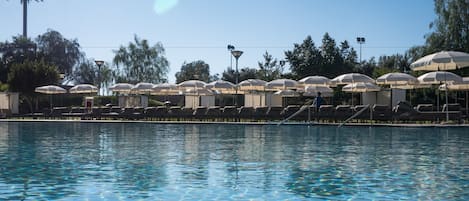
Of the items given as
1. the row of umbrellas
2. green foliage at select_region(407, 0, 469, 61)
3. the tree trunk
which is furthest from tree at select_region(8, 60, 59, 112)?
the tree trunk

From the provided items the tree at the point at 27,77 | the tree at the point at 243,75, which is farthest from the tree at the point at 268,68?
the tree at the point at 27,77

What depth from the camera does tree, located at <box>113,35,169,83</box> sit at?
55406 mm

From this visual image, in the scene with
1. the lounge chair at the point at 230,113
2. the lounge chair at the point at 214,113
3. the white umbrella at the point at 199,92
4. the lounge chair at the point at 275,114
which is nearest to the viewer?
the lounge chair at the point at 275,114

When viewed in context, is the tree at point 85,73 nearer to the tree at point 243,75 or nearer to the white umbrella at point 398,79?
the tree at point 243,75

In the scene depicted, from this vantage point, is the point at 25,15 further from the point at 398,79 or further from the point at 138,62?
the point at 398,79

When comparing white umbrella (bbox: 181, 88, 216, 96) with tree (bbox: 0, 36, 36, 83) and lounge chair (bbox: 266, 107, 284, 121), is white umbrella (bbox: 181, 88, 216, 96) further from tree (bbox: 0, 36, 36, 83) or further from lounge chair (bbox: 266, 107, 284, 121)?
tree (bbox: 0, 36, 36, 83)

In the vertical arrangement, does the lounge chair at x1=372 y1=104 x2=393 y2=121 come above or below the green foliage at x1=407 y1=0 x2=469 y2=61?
below

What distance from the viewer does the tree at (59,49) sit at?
65.2 m

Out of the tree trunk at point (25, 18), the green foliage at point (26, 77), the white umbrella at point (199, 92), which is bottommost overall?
the white umbrella at point (199, 92)

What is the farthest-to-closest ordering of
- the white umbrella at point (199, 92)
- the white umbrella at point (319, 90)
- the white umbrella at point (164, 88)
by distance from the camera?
the white umbrella at point (319, 90), the white umbrella at point (199, 92), the white umbrella at point (164, 88)

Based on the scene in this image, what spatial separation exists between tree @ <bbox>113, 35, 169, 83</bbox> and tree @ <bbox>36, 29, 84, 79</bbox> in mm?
12520

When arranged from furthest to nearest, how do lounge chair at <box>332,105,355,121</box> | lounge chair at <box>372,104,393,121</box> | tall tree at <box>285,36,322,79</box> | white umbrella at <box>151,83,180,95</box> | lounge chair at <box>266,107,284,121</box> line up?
1. tall tree at <box>285,36,322,79</box>
2. white umbrella at <box>151,83,180,95</box>
3. lounge chair at <box>266,107,284,121</box>
4. lounge chair at <box>332,105,355,121</box>
5. lounge chair at <box>372,104,393,121</box>

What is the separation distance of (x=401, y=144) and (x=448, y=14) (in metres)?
24.7

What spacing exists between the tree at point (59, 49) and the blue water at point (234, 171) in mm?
53997
